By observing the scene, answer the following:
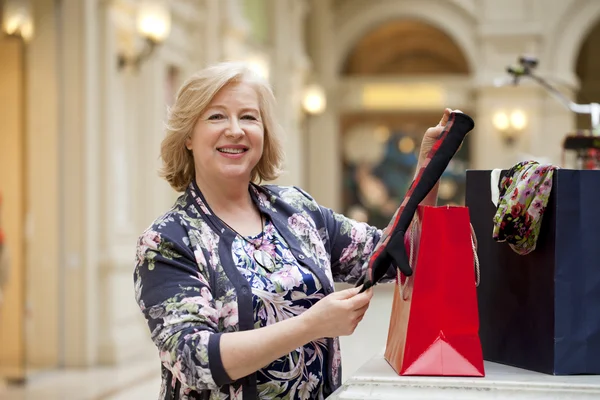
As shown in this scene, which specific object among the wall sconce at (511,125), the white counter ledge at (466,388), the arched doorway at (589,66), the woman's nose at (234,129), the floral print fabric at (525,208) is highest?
the arched doorway at (589,66)

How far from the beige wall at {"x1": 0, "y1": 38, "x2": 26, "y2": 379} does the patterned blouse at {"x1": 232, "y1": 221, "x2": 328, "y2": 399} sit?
614 cm

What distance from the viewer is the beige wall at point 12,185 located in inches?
303

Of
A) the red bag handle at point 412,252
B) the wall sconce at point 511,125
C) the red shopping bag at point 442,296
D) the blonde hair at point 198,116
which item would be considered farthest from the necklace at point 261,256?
the wall sconce at point 511,125

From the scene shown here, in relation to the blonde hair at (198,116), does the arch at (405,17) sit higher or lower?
higher

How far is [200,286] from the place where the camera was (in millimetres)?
1877

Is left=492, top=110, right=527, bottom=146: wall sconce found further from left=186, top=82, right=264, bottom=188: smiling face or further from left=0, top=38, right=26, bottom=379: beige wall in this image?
left=186, top=82, right=264, bottom=188: smiling face

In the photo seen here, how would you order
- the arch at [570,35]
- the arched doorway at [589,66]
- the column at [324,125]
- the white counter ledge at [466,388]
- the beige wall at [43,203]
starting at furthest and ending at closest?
1. the arched doorway at [589,66]
2. the column at [324,125]
3. the arch at [570,35]
4. the beige wall at [43,203]
5. the white counter ledge at [466,388]

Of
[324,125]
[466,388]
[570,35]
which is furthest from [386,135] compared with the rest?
[466,388]

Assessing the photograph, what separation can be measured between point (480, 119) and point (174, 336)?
1643 centimetres

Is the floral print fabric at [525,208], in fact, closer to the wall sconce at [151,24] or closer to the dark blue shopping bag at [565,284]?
the dark blue shopping bag at [565,284]

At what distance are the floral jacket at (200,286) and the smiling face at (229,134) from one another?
10cm

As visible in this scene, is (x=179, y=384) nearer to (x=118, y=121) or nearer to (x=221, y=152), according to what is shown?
(x=221, y=152)

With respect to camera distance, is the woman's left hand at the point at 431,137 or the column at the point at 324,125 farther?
the column at the point at 324,125

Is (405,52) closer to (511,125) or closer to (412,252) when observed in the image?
(511,125)
